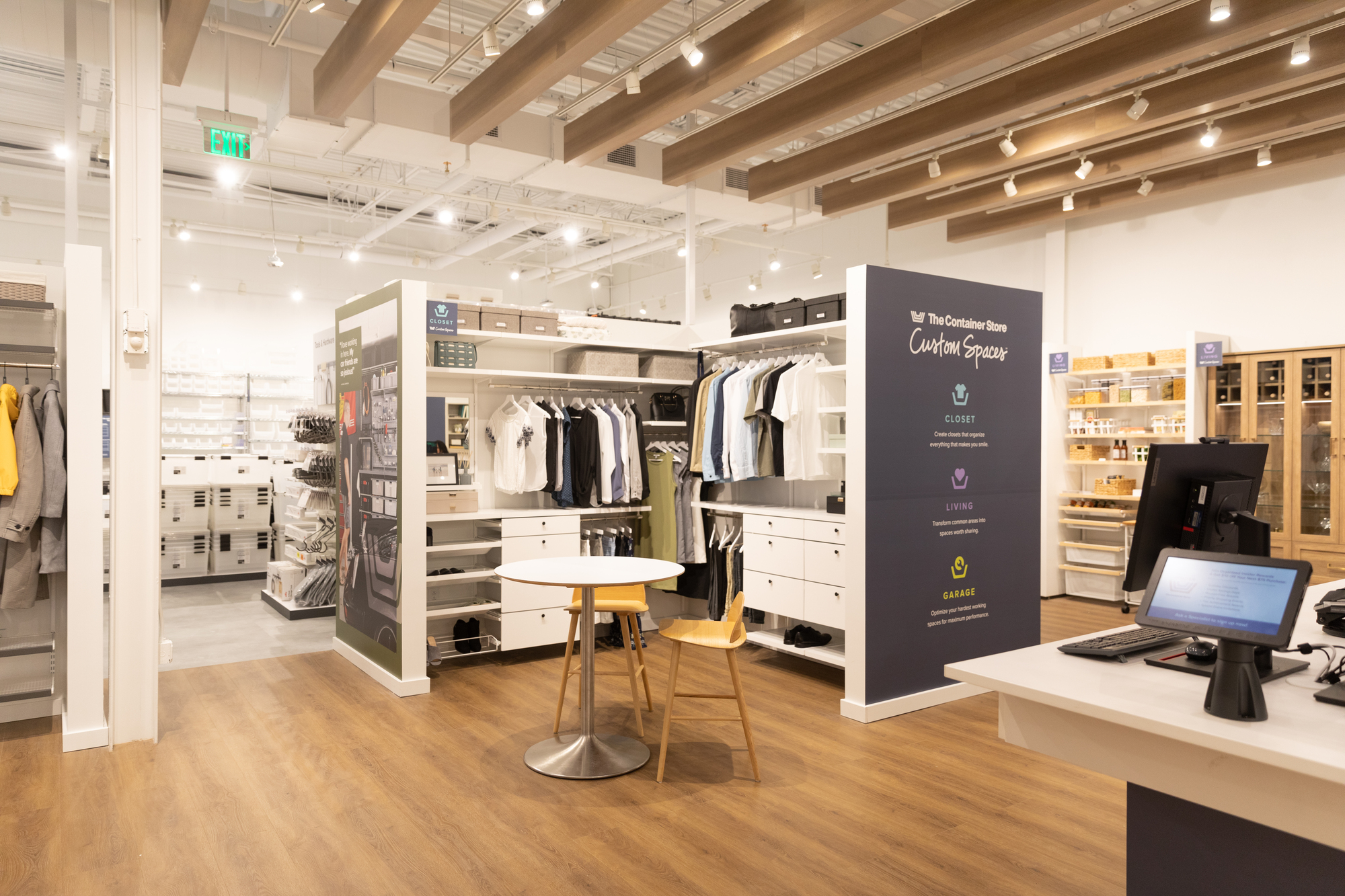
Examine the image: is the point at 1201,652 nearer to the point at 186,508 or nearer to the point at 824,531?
the point at 824,531

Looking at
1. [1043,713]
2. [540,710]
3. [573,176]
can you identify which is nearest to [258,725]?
[540,710]

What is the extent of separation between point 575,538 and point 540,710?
1.52m

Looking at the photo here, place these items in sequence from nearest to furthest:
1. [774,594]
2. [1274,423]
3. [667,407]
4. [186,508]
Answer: [774,594]
[667,407]
[1274,423]
[186,508]

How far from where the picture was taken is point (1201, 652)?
7.08 feet

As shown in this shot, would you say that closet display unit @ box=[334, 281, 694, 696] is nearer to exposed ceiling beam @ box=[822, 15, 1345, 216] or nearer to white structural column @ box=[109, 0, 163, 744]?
white structural column @ box=[109, 0, 163, 744]

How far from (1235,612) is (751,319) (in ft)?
14.6

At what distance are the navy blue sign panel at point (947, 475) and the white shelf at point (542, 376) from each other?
2.35m

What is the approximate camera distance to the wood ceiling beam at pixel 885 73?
4.36 meters

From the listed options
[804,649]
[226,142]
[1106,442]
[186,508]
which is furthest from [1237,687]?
[186,508]

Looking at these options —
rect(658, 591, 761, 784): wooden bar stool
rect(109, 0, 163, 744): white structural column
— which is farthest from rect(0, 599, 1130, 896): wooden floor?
rect(109, 0, 163, 744): white structural column

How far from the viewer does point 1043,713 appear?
2.01m

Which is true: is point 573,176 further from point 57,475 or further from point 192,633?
point 192,633

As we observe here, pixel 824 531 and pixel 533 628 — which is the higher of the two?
pixel 824 531

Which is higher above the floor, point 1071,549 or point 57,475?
point 57,475
